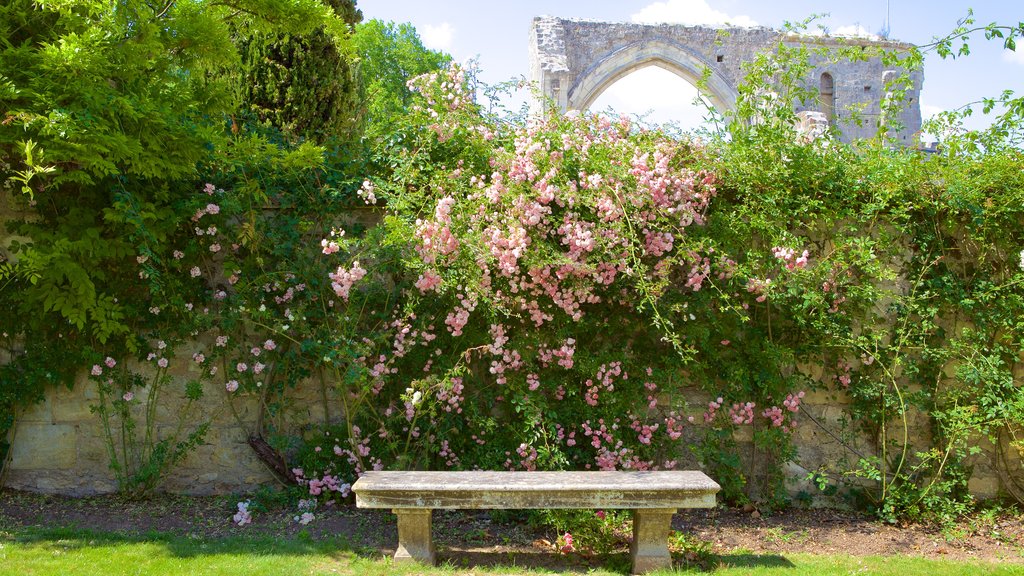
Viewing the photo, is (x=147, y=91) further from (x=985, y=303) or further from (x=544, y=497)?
(x=985, y=303)

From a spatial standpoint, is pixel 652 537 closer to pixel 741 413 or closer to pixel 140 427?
pixel 741 413

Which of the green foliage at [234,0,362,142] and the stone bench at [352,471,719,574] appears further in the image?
the green foliage at [234,0,362,142]

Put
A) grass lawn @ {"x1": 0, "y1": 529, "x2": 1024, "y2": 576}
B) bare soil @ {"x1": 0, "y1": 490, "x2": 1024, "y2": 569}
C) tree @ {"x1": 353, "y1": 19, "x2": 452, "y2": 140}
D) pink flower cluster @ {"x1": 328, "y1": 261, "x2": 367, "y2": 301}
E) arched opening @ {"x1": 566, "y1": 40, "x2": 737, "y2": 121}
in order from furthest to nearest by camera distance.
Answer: tree @ {"x1": 353, "y1": 19, "x2": 452, "y2": 140} → arched opening @ {"x1": 566, "y1": 40, "x2": 737, "y2": 121} → pink flower cluster @ {"x1": 328, "y1": 261, "x2": 367, "y2": 301} → bare soil @ {"x1": 0, "y1": 490, "x2": 1024, "y2": 569} → grass lawn @ {"x1": 0, "y1": 529, "x2": 1024, "y2": 576}

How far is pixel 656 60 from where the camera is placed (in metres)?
19.6

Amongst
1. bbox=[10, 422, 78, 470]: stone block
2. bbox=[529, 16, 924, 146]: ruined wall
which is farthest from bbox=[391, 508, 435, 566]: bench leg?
bbox=[529, 16, 924, 146]: ruined wall

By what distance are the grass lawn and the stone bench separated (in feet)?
0.44

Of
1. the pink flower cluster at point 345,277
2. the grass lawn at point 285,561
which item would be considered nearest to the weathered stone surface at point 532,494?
the grass lawn at point 285,561

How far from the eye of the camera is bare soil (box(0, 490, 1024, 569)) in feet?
13.4

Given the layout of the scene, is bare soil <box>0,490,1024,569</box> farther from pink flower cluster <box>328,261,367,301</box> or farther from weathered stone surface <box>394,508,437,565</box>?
pink flower cluster <box>328,261,367,301</box>

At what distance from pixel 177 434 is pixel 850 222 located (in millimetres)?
4483

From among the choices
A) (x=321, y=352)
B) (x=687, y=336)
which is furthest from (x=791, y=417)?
(x=321, y=352)

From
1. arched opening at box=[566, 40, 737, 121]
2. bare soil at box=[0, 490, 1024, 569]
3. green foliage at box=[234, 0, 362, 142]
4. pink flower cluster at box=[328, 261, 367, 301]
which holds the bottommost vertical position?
bare soil at box=[0, 490, 1024, 569]

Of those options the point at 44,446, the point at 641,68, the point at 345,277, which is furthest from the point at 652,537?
the point at 641,68

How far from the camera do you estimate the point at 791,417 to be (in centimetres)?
496
